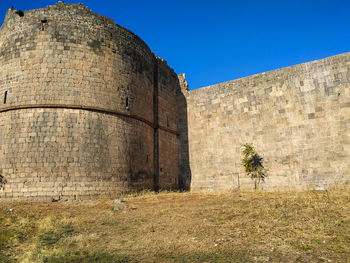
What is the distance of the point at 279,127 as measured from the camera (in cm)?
1254

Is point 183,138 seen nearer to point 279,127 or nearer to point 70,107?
point 279,127

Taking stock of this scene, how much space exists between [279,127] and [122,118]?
7360mm

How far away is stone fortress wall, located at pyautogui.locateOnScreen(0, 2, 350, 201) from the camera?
9867 mm

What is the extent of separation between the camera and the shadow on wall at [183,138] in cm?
1484

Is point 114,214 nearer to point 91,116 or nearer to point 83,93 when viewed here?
point 91,116

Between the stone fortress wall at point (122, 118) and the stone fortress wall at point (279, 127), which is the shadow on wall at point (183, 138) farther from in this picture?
the stone fortress wall at point (122, 118)

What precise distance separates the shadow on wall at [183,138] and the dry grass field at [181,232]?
6.08 meters

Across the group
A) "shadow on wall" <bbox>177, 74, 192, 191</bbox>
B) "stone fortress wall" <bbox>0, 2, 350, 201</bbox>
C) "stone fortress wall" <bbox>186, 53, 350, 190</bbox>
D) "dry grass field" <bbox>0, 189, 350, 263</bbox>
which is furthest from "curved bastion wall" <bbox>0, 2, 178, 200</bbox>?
"stone fortress wall" <bbox>186, 53, 350, 190</bbox>

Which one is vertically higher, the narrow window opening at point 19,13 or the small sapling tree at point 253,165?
the narrow window opening at point 19,13

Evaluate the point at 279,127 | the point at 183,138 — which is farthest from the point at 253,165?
the point at 183,138

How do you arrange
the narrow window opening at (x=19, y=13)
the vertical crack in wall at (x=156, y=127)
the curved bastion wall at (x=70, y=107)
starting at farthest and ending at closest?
the vertical crack in wall at (x=156, y=127)
the narrow window opening at (x=19, y=13)
the curved bastion wall at (x=70, y=107)

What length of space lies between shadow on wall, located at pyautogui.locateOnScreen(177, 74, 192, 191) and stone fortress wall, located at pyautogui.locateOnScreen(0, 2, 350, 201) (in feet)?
1.49

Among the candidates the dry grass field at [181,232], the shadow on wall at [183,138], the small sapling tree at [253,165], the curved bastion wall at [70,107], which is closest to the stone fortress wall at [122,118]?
the curved bastion wall at [70,107]

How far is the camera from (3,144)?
32.4 feet
